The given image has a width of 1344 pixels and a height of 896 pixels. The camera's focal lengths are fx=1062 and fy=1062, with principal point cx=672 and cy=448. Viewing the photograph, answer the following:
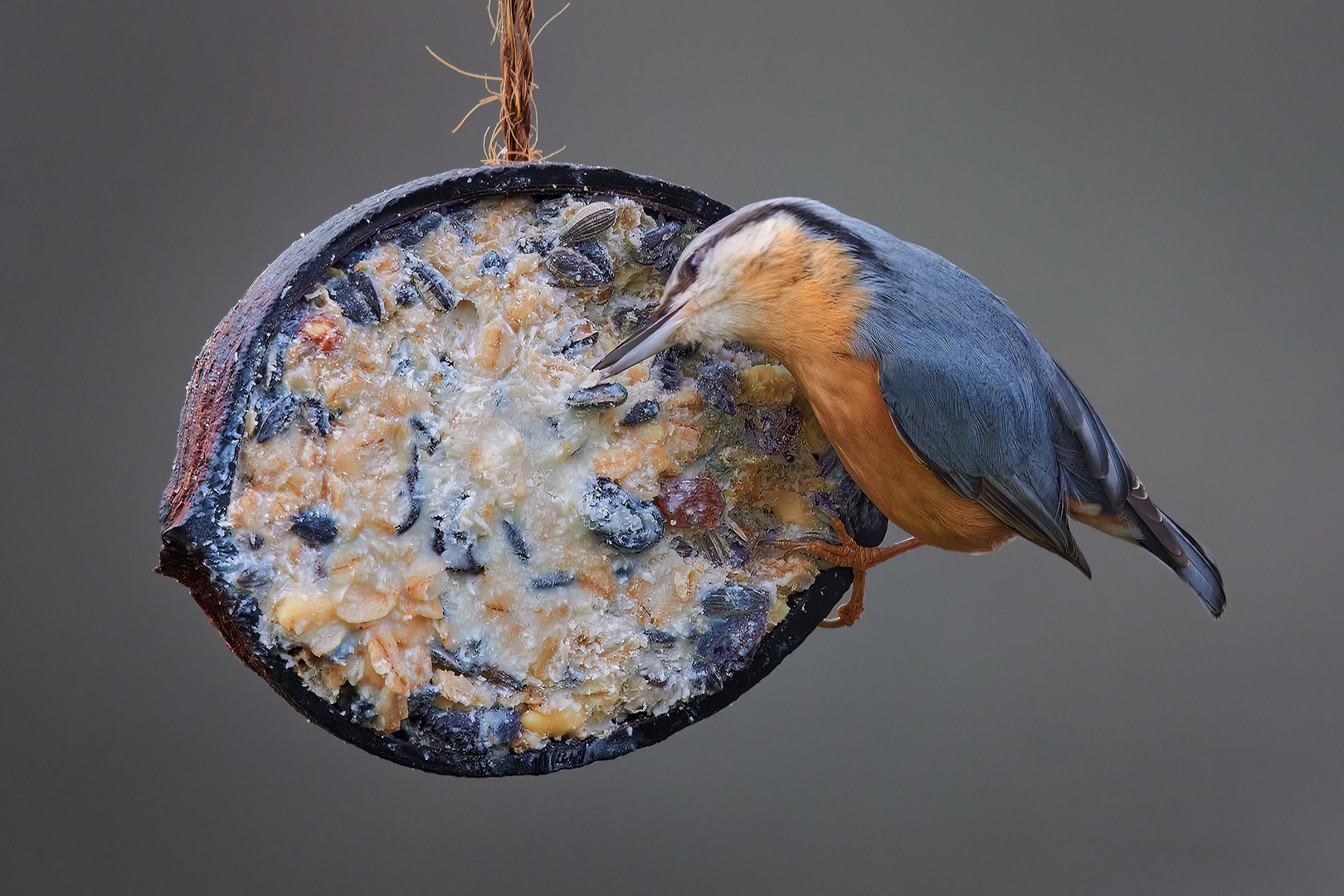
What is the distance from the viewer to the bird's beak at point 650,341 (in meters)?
1.24

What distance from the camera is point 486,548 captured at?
1280mm

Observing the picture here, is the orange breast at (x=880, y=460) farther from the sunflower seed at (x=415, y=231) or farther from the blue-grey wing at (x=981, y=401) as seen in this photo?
the sunflower seed at (x=415, y=231)

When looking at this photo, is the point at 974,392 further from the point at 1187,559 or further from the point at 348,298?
the point at 348,298

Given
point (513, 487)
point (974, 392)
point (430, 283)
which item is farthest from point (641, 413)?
point (974, 392)

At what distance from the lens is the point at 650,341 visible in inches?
49.0

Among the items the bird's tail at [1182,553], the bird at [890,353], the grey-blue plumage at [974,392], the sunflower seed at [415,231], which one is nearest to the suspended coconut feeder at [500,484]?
the sunflower seed at [415,231]

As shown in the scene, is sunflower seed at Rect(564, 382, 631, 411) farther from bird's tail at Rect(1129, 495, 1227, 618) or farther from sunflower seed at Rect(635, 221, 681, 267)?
bird's tail at Rect(1129, 495, 1227, 618)

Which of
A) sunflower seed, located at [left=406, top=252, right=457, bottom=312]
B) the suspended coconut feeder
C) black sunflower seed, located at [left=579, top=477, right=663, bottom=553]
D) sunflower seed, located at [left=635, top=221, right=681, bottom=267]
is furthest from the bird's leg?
sunflower seed, located at [left=406, top=252, right=457, bottom=312]

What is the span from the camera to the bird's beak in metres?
1.24

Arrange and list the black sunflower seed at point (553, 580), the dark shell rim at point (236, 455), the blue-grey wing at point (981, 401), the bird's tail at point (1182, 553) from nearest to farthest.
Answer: the dark shell rim at point (236, 455) → the blue-grey wing at point (981, 401) → the black sunflower seed at point (553, 580) → the bird's tail at point (1182, 553)

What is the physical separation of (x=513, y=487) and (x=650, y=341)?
24 cm

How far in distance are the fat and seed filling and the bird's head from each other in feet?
0.38

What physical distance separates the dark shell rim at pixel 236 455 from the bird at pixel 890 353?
16 cm

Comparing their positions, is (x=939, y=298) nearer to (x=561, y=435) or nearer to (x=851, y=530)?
(x=851, y=530)
